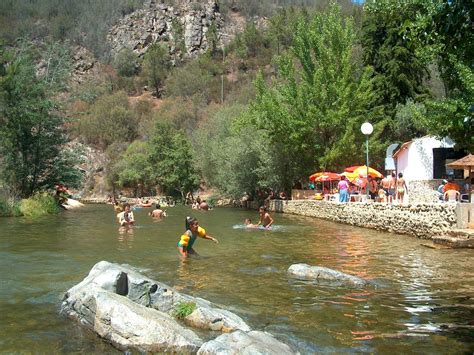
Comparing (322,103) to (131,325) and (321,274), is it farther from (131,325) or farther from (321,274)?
(131,325)

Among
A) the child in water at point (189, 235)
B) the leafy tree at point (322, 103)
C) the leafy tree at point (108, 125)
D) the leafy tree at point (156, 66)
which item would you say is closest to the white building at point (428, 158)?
the leafy tree at point (322, 103)

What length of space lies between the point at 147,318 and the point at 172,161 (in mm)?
51943

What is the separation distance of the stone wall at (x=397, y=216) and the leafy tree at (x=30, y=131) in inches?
752

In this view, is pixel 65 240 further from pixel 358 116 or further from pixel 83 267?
pixel 358 116

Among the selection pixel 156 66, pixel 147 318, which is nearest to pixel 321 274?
pixel 147 318

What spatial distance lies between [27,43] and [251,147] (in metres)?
18.9

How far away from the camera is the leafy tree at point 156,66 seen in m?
114

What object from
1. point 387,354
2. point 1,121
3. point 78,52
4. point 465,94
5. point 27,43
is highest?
point 78,52

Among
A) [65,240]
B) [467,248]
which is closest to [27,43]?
[65,240]

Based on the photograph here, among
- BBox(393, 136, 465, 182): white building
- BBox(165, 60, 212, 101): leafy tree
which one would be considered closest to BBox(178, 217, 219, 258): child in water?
BBox(393, 136, 465, 182): white building

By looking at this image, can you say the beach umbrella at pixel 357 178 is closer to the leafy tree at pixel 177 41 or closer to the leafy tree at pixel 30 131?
the leafy tree at pixel 30 131

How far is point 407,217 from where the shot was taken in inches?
→ 838

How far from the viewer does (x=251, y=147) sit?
1721 inches

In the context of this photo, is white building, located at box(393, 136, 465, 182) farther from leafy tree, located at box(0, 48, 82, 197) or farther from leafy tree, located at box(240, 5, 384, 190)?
leafy tree, located at box(0, 48, 82, 197)
